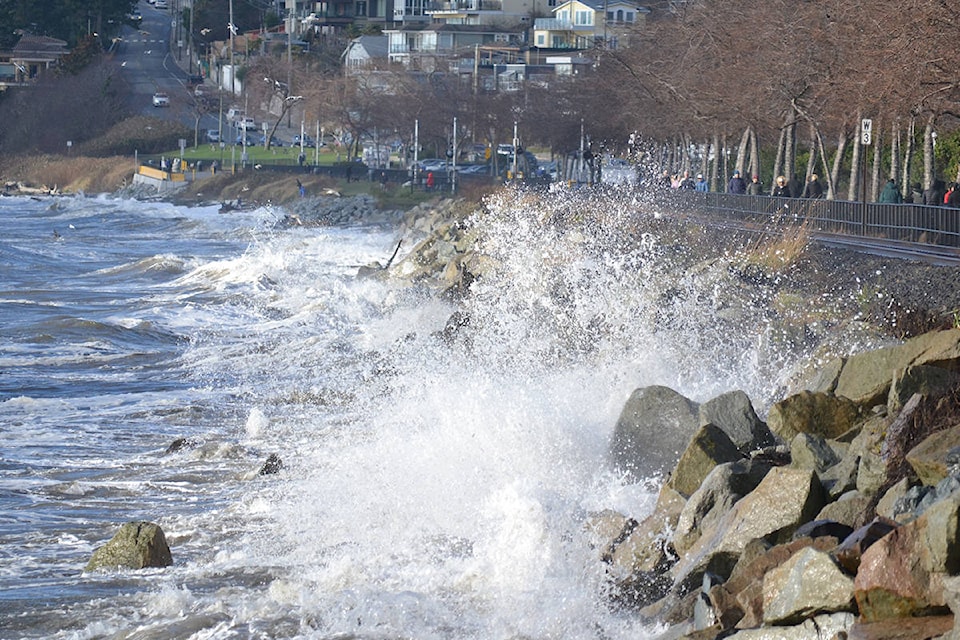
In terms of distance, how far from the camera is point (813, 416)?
11.2 meters

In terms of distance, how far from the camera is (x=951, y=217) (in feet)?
77.9

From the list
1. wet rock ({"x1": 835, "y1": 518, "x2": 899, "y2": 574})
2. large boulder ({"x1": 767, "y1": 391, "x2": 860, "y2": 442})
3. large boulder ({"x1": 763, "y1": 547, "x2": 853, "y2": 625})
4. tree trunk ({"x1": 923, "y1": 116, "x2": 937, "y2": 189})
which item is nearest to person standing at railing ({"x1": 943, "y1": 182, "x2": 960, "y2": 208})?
tree trunk ({"x1": 923, "y1": 116, "x2": 937, "y2": 189})

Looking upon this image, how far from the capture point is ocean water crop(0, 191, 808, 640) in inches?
399

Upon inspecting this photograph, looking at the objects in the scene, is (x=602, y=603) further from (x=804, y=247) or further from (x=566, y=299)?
(x=804, y=247)

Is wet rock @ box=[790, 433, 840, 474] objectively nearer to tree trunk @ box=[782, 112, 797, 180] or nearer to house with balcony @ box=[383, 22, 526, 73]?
tree trunk @ box=[782, 112, 797, 180]

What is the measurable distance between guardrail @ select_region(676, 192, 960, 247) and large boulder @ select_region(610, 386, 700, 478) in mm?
12452

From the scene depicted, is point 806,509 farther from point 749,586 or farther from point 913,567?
point 913,567

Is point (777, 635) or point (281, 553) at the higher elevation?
point (777, 635)

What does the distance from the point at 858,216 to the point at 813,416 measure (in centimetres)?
1696

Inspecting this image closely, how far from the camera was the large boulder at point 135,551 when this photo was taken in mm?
11328

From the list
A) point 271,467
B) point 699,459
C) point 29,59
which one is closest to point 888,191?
point 271,467

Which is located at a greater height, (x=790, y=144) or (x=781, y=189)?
(x=790, y=144)

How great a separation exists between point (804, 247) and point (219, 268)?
25.5m

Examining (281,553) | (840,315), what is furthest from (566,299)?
(281,553)
